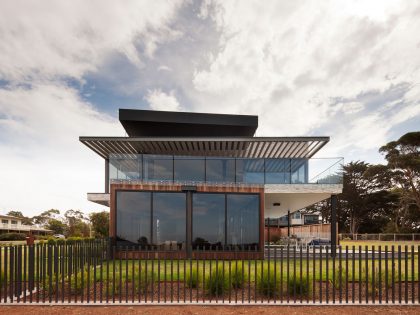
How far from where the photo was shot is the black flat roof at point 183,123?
2106 centimetres

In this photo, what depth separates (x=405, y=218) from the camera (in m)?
53.1

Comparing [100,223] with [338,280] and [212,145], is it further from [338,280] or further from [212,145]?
[338,280]

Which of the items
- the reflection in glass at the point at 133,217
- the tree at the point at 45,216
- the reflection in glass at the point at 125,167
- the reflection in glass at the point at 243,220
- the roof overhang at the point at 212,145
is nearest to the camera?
the reflection in glass at the point at 133,217

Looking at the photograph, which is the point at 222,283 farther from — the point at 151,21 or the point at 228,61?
the point at 228,61

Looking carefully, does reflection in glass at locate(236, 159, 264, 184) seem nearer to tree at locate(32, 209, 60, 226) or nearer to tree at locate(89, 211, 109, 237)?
tree at locate(89, 211, 109, 237)

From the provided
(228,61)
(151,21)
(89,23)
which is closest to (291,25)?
(228,61)

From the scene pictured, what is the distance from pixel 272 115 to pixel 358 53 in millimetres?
10760

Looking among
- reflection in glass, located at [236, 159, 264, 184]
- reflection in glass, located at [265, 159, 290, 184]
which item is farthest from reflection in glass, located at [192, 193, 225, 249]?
reflection in glass, located at [265, 159, 290, 184]

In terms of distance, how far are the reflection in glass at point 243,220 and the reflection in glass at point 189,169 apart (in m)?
1.76

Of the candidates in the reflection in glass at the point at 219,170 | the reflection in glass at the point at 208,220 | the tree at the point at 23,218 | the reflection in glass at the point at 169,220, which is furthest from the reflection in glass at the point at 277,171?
the tree at the point at 23,218

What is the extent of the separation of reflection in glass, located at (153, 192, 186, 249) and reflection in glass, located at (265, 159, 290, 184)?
14.3 ft

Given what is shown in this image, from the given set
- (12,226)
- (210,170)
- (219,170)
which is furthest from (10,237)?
(219,170)

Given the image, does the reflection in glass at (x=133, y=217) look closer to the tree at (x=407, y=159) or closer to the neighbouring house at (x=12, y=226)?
the tree at (x=407, y=159)

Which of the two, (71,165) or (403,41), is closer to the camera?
(403,41)
